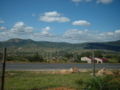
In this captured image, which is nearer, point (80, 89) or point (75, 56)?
point (80, 89)

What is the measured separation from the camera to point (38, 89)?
10102 mm

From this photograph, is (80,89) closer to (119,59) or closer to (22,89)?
(22,89)

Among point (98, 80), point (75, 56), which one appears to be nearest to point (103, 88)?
point (98, 80)

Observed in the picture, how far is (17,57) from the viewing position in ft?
146

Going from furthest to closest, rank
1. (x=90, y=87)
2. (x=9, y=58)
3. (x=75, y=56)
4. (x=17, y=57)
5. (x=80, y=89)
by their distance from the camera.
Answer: (x=75, y=56)
(x=17, y=57)
(x=9, y=58)
(x=80, y=89)
(x=90, y=87)

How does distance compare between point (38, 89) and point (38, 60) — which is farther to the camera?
point (38, 60)

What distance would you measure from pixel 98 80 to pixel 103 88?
1.36ft

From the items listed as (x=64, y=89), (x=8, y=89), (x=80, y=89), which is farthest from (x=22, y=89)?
(x=80, y=89)

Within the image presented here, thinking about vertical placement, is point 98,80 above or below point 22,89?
above

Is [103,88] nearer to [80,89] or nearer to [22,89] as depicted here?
[80,89]

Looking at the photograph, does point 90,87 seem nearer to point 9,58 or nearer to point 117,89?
point 117,89

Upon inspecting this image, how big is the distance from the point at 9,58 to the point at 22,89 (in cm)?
3277

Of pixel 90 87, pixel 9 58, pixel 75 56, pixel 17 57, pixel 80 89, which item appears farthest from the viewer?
pixel 75 56

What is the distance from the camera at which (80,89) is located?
32.2 feet
